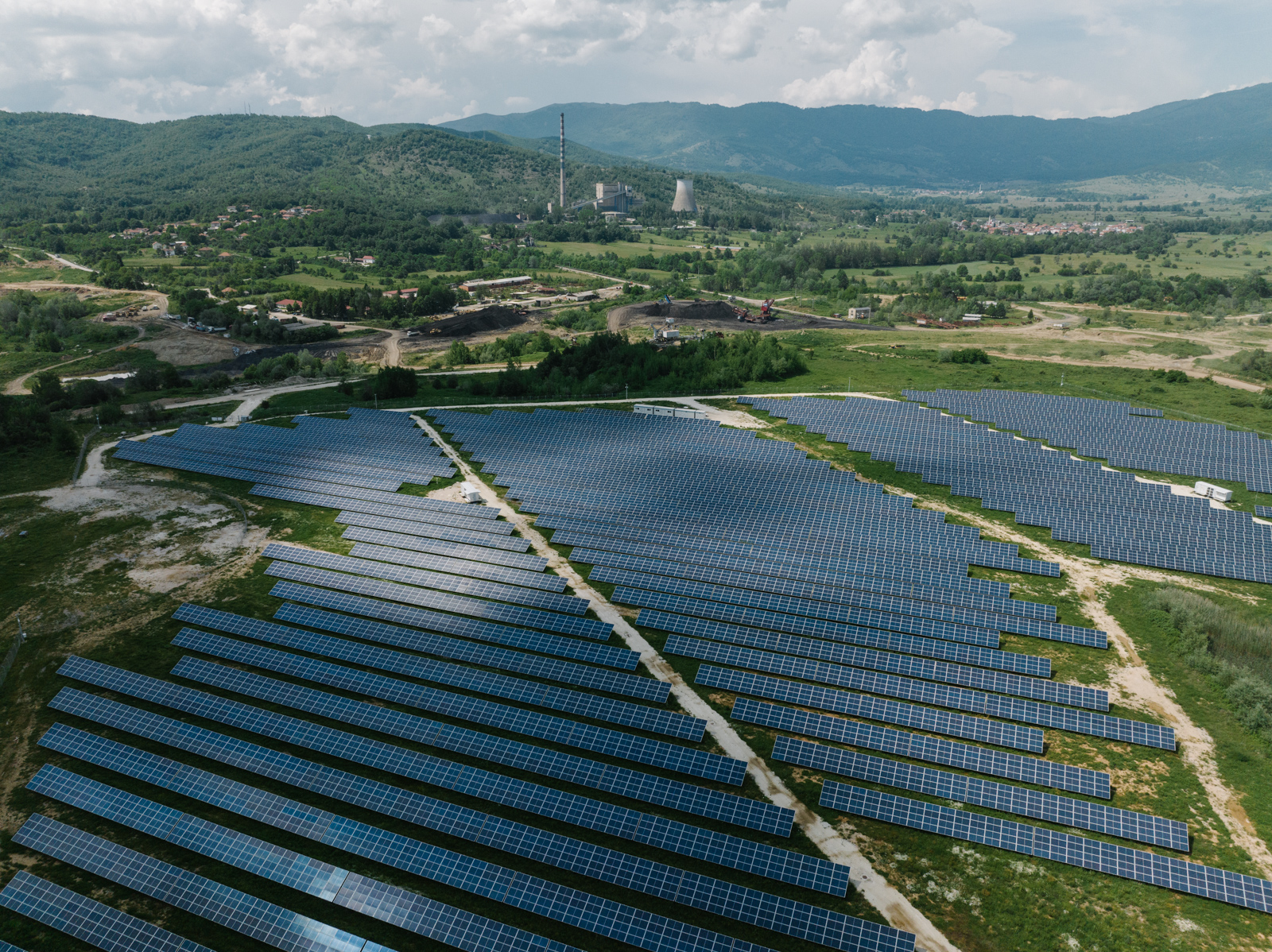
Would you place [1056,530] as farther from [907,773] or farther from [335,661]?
[335,661]

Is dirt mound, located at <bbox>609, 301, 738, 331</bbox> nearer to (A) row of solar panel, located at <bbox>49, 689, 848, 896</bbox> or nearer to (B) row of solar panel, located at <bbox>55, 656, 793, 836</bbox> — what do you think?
(B) row of solar panel, located at <bbox>55, 656, 793, 836</bbox>

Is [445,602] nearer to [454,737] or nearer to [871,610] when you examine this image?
[454,737]

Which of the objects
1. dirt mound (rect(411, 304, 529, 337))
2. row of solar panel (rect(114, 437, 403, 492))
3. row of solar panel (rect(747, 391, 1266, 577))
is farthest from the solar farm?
dirt mound (rect(411, 304, 529, 337))

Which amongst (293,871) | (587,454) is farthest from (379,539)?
(293,871)

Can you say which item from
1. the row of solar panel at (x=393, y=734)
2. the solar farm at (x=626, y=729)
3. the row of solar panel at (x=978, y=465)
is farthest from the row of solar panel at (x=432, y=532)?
the row of solar panel at (x=978, y=465)

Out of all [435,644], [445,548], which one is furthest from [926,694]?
[445,548]

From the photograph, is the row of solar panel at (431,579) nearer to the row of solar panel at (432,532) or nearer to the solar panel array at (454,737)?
the solar panel array at (454,737)
